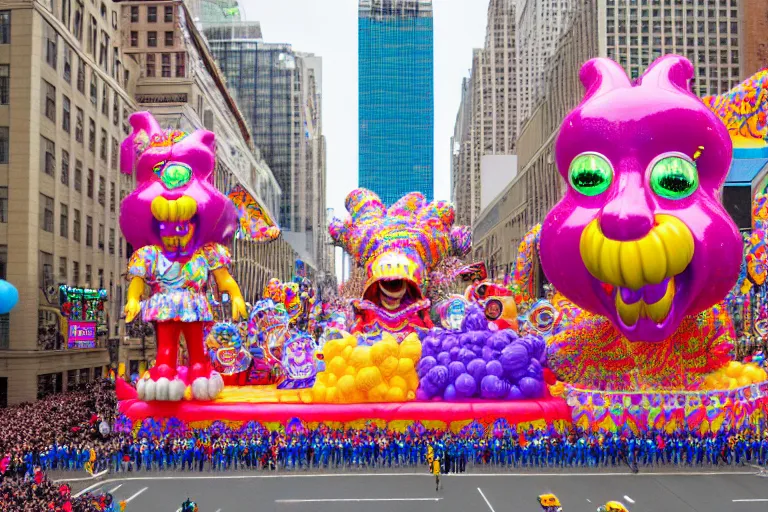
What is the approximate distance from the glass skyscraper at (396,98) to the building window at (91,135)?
367 ft

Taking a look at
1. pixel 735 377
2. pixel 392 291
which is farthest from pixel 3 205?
pixel 735 377

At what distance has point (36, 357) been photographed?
25.0 m

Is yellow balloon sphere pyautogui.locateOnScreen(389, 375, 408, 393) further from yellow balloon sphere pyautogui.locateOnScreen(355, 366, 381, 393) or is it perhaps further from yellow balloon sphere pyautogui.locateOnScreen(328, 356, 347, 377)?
yellow balloon sphere pyautogui.locateOnScreen(328, 356, 347, 377)

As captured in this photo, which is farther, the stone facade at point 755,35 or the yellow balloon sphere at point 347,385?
the stone facade at point 755,35

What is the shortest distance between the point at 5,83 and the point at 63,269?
6709 millimetres

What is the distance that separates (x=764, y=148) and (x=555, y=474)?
16.1m

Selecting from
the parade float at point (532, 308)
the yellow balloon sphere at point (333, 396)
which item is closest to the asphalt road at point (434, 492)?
the parade float at point (532, 308)

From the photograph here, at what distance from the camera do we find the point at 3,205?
25031 millimetres

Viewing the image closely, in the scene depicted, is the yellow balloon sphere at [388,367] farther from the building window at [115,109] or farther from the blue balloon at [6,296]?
the building window at [115,109]

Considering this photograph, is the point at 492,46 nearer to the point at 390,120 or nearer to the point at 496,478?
the point at 390,120

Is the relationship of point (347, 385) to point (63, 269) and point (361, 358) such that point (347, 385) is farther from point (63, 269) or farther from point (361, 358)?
point (63, 269)

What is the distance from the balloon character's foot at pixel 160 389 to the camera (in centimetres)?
1548

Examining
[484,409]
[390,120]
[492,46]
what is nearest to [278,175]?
[492,46]

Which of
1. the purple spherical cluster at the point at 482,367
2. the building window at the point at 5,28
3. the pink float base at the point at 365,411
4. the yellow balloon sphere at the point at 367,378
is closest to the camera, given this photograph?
the pink float base at the point at 365,411
